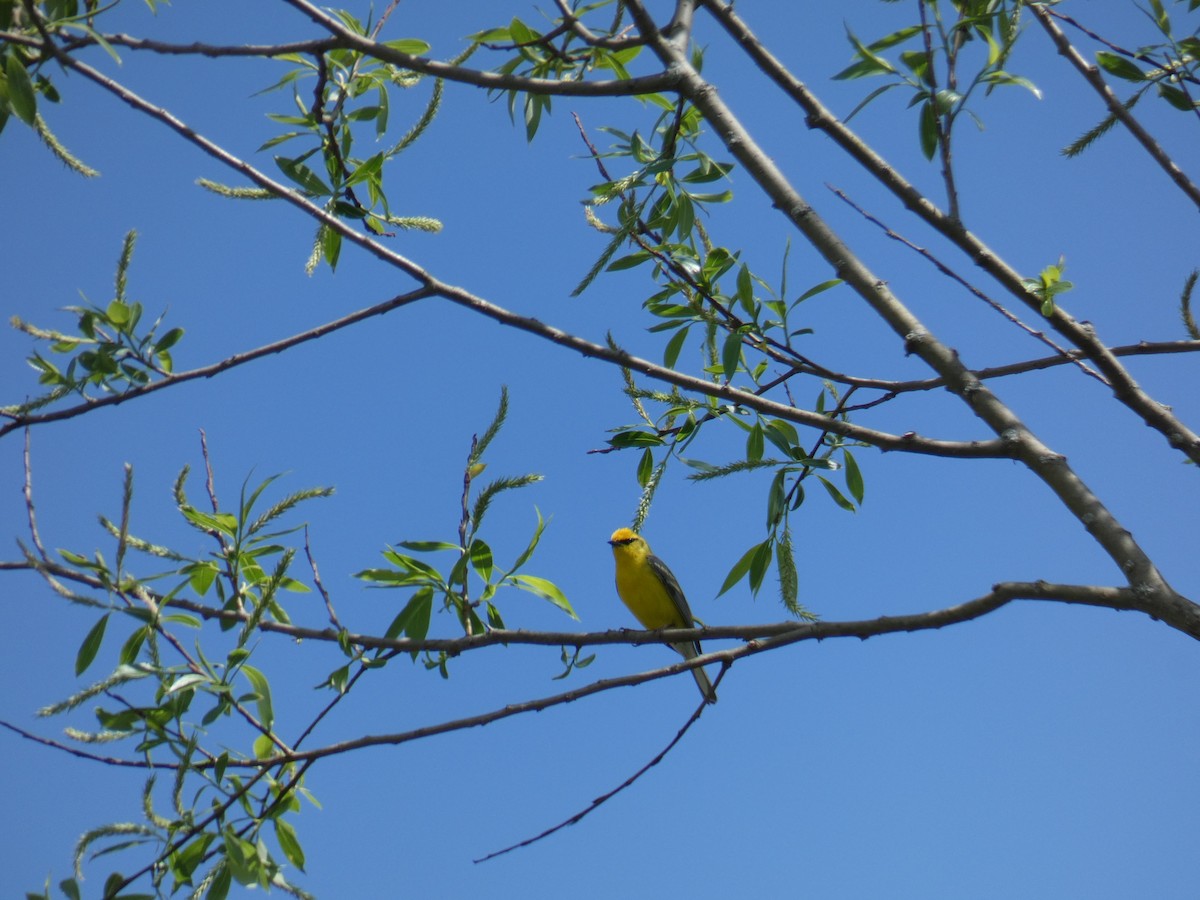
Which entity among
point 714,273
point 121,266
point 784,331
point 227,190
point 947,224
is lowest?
point 947,224

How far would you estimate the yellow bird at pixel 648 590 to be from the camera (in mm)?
8828

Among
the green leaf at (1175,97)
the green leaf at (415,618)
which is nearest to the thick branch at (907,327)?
the green leaf at (415,618)

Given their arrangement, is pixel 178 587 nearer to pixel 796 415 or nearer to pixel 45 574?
pixel 45 574

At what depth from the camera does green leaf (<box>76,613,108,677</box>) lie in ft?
9.05

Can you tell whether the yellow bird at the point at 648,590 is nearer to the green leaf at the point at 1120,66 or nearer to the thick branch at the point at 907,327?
the green leaf at the point at 1120,66

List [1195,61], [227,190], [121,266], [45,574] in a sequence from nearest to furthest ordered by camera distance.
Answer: [45,574] → [121,266] → [227,190] → [1195,61]

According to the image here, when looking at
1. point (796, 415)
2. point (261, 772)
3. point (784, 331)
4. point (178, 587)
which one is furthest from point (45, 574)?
point (784, 331)

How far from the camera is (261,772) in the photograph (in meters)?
2.69

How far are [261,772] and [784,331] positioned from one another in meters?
2.01

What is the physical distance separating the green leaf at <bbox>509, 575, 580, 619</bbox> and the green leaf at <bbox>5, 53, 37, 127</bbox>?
71.5 inches

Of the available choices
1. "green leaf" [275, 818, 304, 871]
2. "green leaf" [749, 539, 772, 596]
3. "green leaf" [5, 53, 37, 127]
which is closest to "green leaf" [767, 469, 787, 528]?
"green leaf" [749, 539, 772, 596]

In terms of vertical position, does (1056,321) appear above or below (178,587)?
below

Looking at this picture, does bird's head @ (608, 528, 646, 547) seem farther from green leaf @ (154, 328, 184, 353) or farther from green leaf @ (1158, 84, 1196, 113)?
green leaf @ (154, 328, 184, 353)

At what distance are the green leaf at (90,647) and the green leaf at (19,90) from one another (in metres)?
1.32
